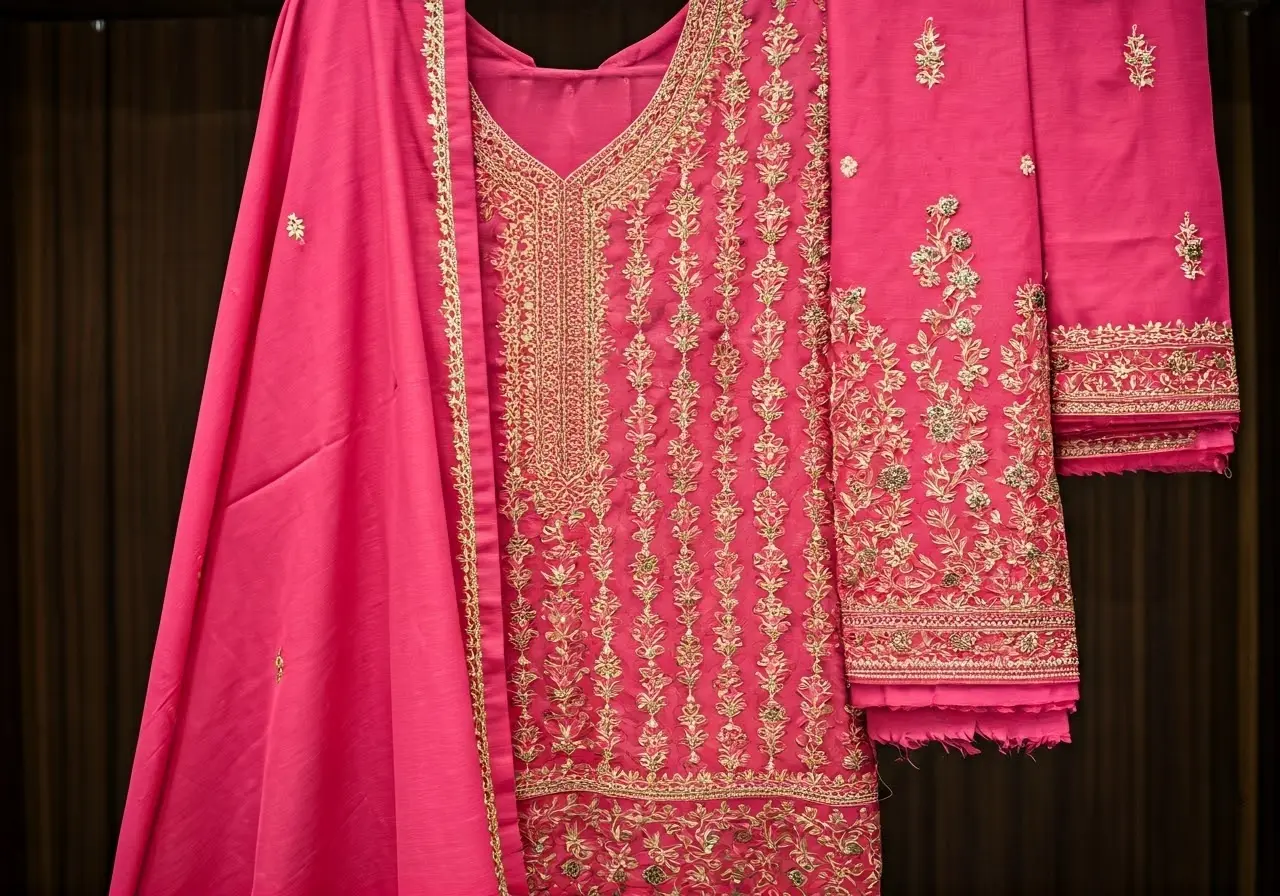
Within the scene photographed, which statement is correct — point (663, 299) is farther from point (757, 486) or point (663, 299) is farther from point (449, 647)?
point (449, 647)

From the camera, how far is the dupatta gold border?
0.96m

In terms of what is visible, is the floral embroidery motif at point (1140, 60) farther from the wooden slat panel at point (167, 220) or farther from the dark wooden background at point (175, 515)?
the wooden slat panel at point (167, 220)

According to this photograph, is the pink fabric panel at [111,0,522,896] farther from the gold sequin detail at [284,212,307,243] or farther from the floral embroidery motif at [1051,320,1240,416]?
the floral embroidery motif at [1051,320,1240,416]

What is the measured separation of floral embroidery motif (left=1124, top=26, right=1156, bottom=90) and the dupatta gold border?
0.81 m

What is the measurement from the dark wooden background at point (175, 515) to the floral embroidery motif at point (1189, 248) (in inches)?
14.8

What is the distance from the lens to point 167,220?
1228 mm

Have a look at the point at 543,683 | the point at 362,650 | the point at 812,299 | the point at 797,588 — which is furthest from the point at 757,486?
the point at 362,650

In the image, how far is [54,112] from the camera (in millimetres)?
1230

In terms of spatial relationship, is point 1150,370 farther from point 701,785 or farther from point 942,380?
point 701,785

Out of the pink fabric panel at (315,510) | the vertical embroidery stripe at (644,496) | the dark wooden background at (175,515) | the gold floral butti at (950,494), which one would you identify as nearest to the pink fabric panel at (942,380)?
the gold floral butti at (950,494)

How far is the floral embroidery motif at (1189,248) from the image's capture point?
3.00ft

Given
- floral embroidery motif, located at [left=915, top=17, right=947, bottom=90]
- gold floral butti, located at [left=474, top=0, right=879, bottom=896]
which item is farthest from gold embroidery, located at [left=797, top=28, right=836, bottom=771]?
floral embroidery motif, located at [left=915, top=17, right=947, bottom=90]

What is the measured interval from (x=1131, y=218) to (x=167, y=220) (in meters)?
1.32

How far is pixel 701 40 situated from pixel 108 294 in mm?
954
